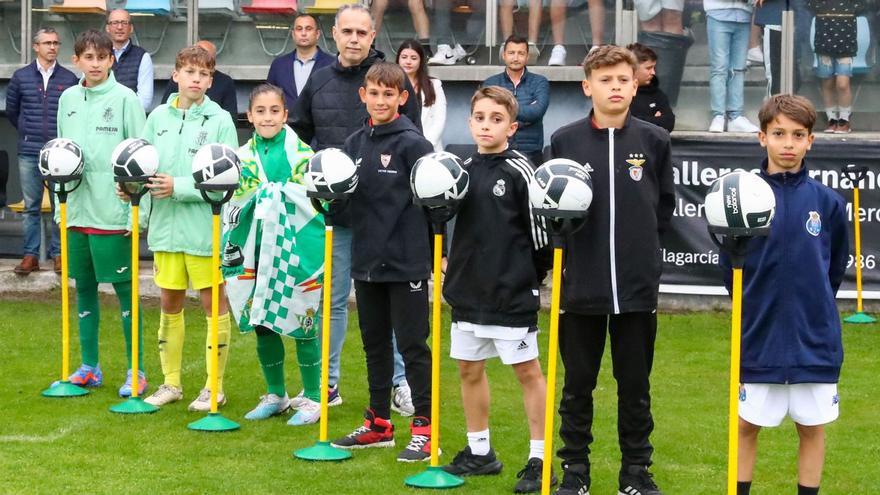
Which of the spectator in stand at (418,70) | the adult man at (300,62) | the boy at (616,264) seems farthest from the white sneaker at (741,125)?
the boy at (616,264)

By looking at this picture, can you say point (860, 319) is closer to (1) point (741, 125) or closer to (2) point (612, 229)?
(1) point (741, 125)

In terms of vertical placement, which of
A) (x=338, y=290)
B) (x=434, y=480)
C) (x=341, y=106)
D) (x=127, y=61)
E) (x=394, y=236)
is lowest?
(x=434, y=480)

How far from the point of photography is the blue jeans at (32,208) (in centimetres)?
1249

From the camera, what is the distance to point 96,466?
22.1 feet

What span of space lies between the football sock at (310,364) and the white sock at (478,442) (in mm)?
1487

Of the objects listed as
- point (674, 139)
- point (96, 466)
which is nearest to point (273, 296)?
point (96, 466)

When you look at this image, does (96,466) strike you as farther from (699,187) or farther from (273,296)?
(699,187)

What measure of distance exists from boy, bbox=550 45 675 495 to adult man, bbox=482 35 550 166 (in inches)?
218

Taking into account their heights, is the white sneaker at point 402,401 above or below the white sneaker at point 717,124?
below

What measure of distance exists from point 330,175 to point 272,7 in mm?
7024

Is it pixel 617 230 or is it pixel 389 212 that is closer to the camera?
pixel 617 230

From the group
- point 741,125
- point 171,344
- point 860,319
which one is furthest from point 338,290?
point 741,125

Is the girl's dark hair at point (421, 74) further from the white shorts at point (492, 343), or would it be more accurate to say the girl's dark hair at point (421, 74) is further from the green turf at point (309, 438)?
the white shorts at point (492, 343)

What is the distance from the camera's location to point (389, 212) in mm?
7043
